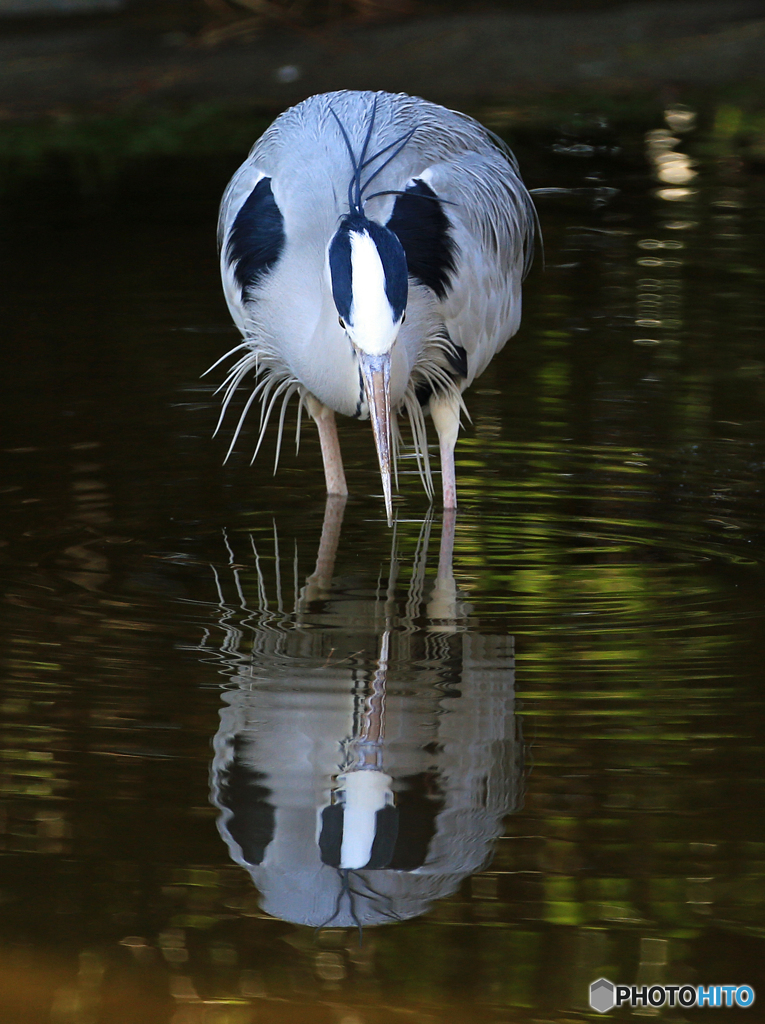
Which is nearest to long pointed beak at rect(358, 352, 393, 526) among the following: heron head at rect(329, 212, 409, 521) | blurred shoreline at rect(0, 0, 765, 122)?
heron head at rect(329, 212, 409, 521)

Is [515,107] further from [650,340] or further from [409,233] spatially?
[409,233]

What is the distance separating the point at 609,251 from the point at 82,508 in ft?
15.9

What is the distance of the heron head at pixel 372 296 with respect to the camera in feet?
17.1

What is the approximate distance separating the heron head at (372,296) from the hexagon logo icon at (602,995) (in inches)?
87.4

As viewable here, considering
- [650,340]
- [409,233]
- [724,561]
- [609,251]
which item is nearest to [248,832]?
[724,561]

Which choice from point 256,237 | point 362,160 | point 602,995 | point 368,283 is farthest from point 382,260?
point 602,995

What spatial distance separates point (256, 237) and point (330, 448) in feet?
3.15

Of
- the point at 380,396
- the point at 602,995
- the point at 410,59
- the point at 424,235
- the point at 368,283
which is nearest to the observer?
the point at 602,995

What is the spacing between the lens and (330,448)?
6.86 m

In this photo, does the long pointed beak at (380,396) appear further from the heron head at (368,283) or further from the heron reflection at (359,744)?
the heron reflection at (359,744)

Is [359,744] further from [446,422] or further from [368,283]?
[446,422]

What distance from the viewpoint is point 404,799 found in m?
4.27

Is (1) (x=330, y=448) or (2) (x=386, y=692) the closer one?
(2) (x=386, y=692)

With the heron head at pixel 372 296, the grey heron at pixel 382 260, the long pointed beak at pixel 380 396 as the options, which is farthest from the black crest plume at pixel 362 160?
the long pointed beak at pixel 380 396
